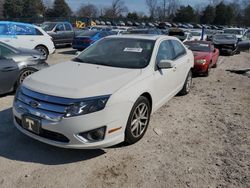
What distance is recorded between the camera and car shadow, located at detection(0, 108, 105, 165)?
3.83 metres

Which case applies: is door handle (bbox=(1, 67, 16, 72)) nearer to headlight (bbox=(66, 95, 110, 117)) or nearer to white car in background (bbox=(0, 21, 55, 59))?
headlight (bbox=(66, 95, 110, 117))

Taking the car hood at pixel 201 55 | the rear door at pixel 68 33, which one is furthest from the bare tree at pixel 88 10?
the car hood at pixel 201 55

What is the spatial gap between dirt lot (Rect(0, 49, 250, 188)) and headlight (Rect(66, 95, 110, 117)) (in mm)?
725

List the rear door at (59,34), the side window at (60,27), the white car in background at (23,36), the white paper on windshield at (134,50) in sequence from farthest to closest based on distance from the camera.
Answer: the side window at (60,27) → the rear door at (59,34) → the white car in background at (23,36) → the white paper on windshield at (134,50)

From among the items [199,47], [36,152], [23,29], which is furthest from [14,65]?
[199,47]

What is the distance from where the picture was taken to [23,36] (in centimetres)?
1213

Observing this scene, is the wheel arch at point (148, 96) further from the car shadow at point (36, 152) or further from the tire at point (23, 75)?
the tire at point (23, 75)

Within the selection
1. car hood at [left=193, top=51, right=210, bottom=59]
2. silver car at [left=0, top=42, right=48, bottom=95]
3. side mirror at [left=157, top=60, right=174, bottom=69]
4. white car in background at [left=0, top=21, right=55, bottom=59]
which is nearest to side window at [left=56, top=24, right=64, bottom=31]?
white car in background at [left=0, top=21, right=55, bottom=59]

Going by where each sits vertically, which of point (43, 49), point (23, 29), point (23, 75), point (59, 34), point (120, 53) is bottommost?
point (23, 75)

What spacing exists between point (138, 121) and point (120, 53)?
1378 millimetres

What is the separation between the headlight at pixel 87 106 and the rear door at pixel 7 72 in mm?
3361

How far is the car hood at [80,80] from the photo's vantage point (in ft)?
12.1

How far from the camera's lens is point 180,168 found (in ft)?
12.3

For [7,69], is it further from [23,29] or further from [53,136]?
[23,29]
